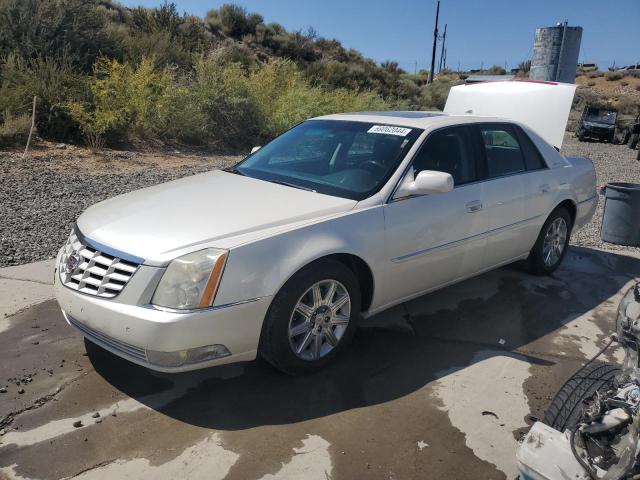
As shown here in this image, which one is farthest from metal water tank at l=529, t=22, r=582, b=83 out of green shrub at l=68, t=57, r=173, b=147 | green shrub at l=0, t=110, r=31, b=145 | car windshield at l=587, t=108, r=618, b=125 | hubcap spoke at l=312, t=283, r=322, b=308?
hubcap spoke at l=312, t=283, r=322, b=308

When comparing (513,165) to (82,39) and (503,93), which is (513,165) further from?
(82,39)

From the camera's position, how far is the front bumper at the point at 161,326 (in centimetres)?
298

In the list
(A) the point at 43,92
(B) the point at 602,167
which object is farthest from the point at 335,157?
(B) the point at 602,167

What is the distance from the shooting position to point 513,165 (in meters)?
5.03

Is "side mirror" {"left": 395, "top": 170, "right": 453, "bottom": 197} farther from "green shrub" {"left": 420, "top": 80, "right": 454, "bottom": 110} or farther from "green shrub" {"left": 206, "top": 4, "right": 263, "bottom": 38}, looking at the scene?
"green shrub" {"left": 206, "top": 4, "right": 263, "bottom": 38}

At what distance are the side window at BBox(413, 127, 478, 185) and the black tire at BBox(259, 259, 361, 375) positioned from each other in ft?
3.53

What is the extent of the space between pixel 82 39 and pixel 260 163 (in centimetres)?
1079

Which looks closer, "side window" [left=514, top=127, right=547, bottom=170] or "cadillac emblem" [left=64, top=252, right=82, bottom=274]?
"cadillac emblem" [left=64, top=252, right=82, bottom=274]

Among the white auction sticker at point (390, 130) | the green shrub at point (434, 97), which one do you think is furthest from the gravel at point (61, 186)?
the green shrub at point (434, 97)

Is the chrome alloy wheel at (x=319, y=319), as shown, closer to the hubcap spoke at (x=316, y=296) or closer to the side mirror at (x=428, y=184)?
the hubcap spoke at (x=316, y=296)

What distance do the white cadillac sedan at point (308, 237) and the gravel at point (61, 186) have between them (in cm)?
240

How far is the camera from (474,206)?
4465 millimetres

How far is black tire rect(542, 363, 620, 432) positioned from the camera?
8.61 ft

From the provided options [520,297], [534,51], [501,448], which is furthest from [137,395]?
[534,51]
